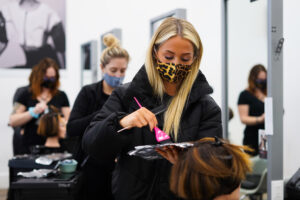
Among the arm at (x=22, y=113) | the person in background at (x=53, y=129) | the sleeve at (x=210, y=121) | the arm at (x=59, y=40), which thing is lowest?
the person in background at (x=53, y=129)

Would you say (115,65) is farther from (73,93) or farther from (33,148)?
(73,93)

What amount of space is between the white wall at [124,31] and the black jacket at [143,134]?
1.24m

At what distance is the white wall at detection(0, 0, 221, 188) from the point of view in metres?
2.77

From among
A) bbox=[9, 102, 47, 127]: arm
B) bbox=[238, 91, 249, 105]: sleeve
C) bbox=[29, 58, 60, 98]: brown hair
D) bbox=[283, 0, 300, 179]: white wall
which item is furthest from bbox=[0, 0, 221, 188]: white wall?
bbox=[9, 102, 47, 127]: arm

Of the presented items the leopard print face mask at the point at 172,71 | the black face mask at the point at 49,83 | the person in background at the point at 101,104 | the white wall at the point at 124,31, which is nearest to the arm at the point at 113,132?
the leopard print face mask at the point at 172,71

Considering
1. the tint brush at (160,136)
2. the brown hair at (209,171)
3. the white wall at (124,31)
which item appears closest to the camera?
the brown hair at (209,171)

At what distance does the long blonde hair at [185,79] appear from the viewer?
58.5 inches

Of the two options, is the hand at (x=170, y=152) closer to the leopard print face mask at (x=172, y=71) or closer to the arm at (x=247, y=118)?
the leopard print face mask at (x=172, y=71)

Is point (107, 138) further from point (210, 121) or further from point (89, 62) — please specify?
point (89, 62)

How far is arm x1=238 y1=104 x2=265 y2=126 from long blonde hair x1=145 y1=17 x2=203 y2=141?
97 centimetres

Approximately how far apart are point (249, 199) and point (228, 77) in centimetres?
91

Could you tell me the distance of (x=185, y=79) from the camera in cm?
157

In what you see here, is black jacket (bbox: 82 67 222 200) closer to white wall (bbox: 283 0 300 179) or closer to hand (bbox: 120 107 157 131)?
hand (bbox: 120 107 157 131)

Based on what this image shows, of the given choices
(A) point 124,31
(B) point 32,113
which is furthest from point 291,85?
(A) point 124,31
